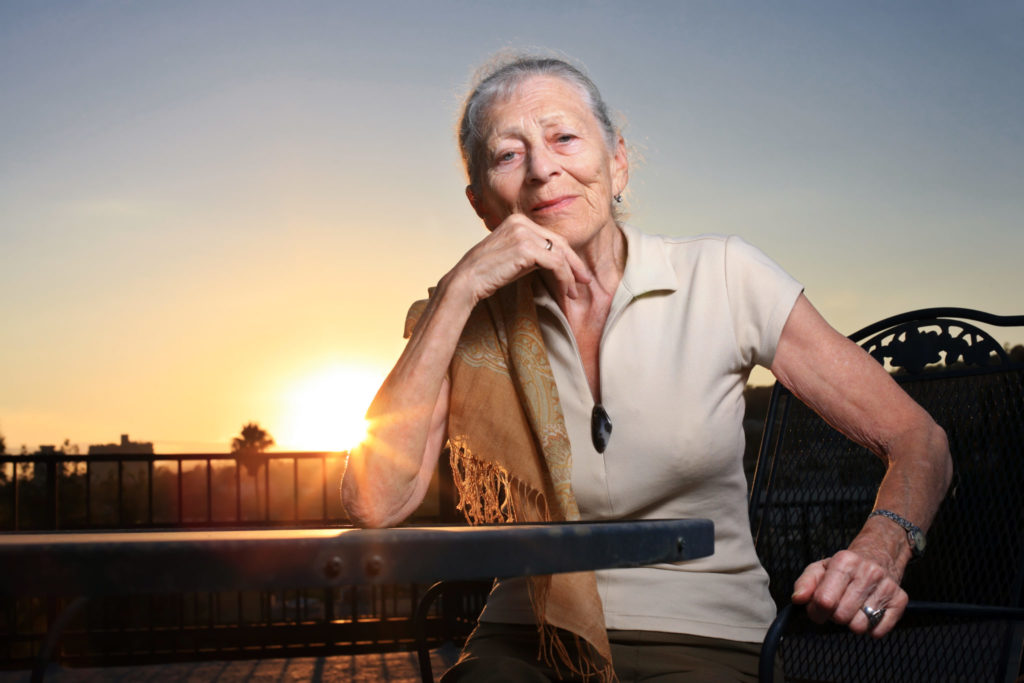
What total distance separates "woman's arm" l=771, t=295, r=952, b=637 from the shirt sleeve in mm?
29

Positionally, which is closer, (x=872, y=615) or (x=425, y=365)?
(x=872, y=615)

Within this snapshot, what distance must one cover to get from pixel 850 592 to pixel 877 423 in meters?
0.44

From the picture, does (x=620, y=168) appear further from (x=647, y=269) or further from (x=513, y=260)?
(x=513, y=260)

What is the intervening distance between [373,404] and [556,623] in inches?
20.9

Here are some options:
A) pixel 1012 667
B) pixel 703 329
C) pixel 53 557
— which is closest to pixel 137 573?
pixel 53 557

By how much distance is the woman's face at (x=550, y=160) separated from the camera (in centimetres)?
173

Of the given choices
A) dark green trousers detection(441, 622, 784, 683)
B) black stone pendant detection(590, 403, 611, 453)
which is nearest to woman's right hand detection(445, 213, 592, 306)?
black stone pendant detection(590, 403, 611, 453)

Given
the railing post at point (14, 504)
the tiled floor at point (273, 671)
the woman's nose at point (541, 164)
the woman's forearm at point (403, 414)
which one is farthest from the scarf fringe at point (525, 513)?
the railing post at point (14, 504)

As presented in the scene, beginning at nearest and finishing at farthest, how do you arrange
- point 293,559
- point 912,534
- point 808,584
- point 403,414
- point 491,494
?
point 293,559, point 808,584, point 912,534, point 403,414, point 491,494

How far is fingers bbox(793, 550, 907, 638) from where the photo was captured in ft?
3.94

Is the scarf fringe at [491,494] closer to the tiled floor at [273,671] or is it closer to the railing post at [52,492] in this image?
the tiled floor at [273,671]

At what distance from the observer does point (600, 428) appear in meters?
1.60

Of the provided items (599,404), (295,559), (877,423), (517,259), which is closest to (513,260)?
(517,259)

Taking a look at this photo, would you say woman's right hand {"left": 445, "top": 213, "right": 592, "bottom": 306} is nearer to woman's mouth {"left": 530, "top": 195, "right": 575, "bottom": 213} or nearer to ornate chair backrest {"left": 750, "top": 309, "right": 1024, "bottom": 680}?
woman's mouth {"left": 530, "top": 195, "right": 575, "bottom": 213}
